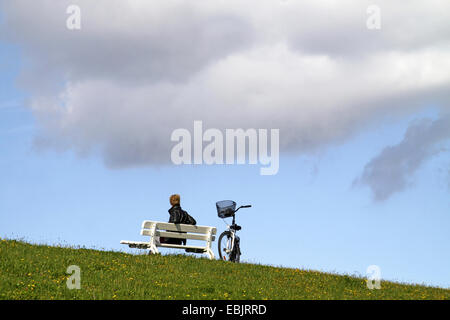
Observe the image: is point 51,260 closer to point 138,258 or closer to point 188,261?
point 138,258

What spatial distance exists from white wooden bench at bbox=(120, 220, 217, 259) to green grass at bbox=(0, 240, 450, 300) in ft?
2.01

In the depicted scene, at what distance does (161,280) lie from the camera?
14.7 m

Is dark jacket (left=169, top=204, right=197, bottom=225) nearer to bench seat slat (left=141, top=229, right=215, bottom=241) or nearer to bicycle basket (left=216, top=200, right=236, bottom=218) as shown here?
bench seat slat (left=141, top=229, right=215, bottom=241)

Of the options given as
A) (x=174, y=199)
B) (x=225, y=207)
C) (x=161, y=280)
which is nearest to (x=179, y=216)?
(x=174, y=199)

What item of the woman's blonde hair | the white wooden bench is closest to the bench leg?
the white wooden bench

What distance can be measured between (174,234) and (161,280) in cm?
423

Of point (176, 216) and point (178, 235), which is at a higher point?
point (176, 216)

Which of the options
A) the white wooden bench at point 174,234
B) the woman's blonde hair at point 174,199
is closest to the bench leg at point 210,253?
the white wooden bench at point 174,234

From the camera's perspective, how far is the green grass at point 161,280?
13.4 meters

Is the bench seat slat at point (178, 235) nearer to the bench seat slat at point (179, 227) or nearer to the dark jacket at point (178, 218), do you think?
the bench seat slat at point (179, 227)

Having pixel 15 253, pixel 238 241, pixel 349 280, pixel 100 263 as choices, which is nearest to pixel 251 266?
pixel 238 241

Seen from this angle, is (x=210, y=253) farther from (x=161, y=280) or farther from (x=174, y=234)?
(x=161, y=280)
